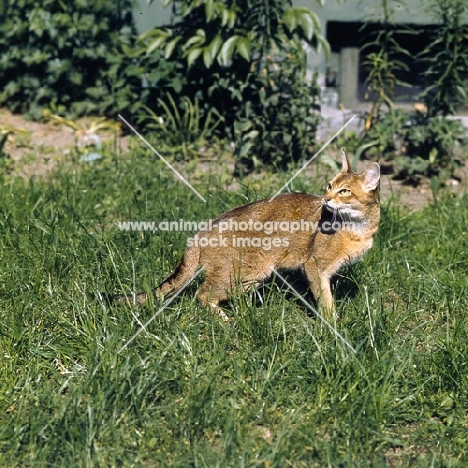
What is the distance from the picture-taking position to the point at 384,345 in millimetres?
3709

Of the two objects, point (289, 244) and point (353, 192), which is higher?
point (353, 192)

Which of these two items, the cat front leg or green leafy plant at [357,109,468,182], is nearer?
the cat front leg

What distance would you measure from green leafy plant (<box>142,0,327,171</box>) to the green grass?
5.27 ft

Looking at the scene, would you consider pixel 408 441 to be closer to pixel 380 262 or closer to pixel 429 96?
pixel 380 262

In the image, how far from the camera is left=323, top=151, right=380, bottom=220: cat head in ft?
13.5

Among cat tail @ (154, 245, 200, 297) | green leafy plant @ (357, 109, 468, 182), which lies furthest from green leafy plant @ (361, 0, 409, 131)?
cat tail @ (154, 245, 200, 297)

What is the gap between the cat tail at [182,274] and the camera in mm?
4176

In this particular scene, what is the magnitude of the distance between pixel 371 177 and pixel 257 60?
238cm

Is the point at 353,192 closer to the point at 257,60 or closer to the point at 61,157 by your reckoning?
the point at 257,60

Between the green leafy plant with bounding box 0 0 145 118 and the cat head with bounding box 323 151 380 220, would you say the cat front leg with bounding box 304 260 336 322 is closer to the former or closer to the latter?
the cat head with bounding box 323 151 380 220

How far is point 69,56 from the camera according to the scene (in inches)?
286

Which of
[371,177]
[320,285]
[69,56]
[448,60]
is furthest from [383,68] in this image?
[69,56]

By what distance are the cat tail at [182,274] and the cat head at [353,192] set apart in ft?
2.43

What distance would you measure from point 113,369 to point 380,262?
73.3 inches
